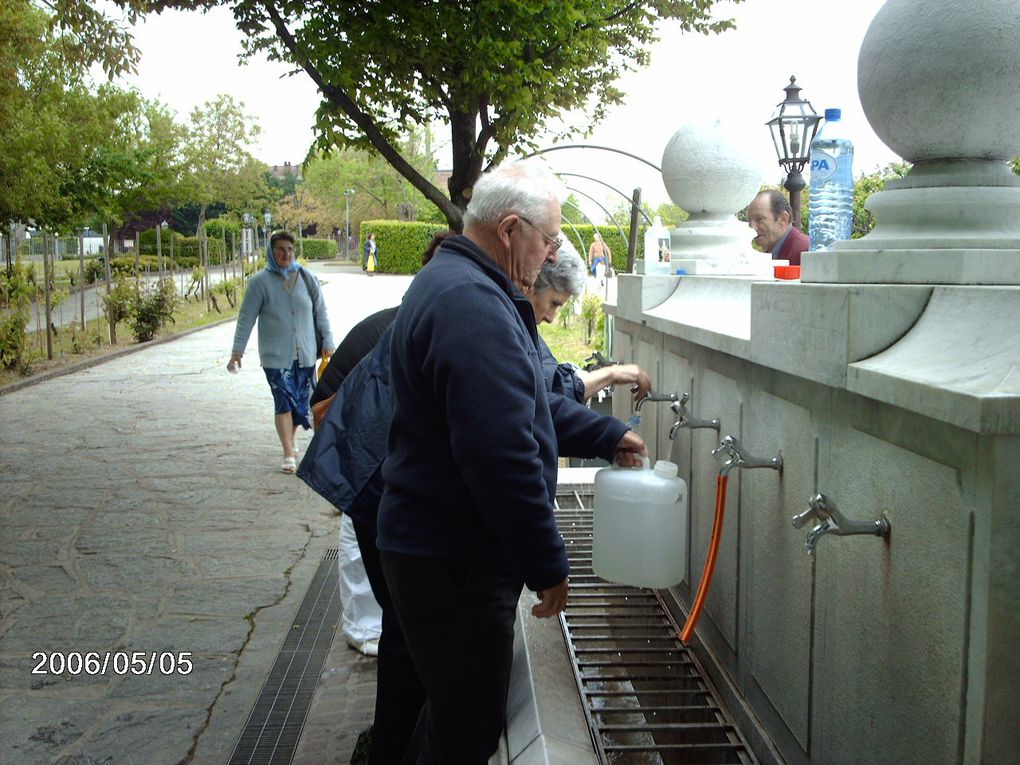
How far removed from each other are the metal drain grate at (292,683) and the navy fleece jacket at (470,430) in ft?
5.80

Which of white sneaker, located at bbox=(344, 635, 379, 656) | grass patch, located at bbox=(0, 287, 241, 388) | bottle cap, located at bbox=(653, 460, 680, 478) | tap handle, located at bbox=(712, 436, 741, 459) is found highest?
tap handle, located at bbox=(712, 436, 741, 459)

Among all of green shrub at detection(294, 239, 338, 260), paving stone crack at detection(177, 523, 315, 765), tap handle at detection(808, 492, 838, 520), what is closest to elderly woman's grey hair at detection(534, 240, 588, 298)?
tap handle at detection(808, 492, 838, 520)

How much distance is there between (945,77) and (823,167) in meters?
1.10

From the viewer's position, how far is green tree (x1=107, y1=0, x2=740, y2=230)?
7.25 meters

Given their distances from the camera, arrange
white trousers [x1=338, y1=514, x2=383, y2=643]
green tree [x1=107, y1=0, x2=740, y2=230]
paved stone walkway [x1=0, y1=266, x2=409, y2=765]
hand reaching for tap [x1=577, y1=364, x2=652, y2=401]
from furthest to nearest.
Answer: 1. green tree [x1=107, y1=0, x2=740, y2=230]
2. white trousers [x1=338, y1=514, x2=383, y2=643]
3. paved stone walkway [x1=0, y1=266, x2=409, y2=765]
4. hand reaching for tap [x1=577, y1=364, x2=652, y2=401]

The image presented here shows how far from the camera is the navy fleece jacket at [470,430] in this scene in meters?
2.34

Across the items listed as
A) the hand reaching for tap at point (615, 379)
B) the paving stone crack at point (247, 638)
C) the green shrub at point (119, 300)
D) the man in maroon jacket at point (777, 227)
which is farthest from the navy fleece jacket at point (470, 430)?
the green shrub at point (119, 300)

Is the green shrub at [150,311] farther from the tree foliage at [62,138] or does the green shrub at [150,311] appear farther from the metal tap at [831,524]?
the metal tap at [831,524]

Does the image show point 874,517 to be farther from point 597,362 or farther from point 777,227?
point 777,227

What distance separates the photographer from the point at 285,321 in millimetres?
8312

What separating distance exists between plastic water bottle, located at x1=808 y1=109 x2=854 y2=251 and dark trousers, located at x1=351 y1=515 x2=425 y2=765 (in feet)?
6.10

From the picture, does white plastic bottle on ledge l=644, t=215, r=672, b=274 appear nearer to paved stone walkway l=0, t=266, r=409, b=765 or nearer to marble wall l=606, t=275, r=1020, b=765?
marble wall l=606, t=275, r=1020, b=765

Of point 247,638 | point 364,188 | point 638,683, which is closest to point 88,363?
point 247,638

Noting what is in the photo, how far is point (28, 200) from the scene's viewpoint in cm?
1917
